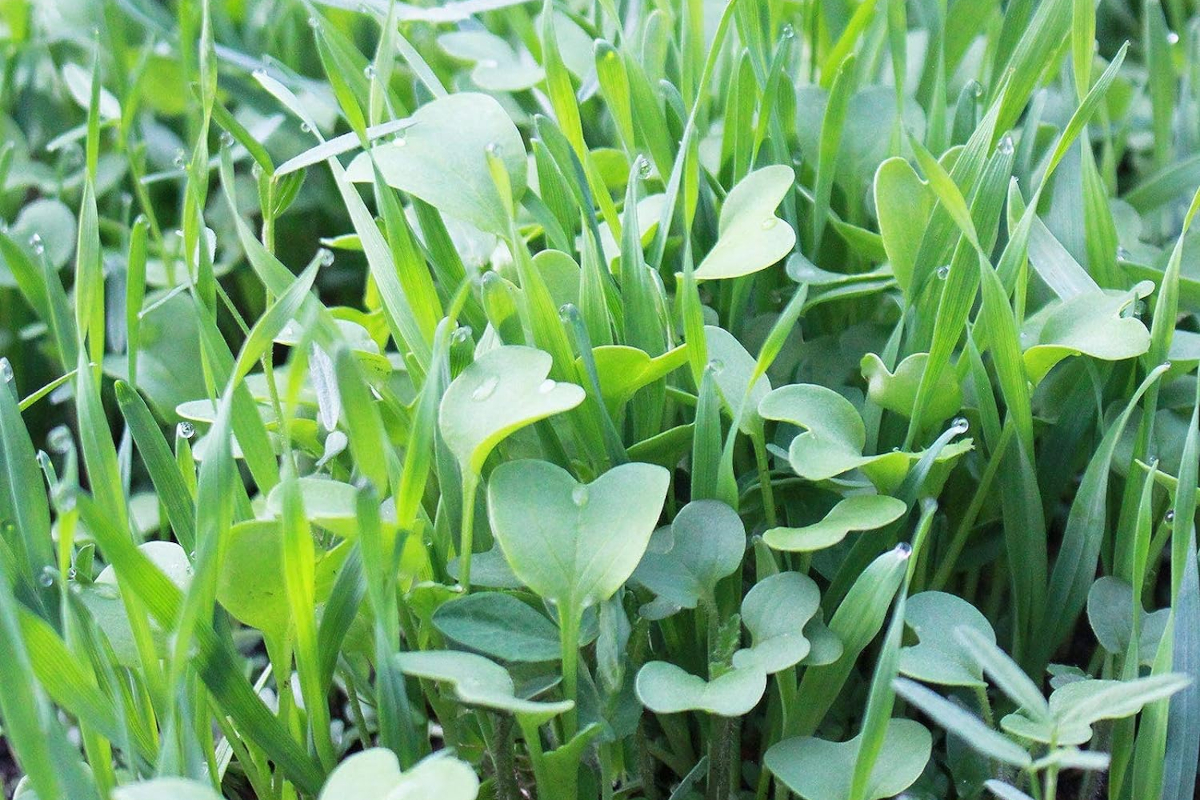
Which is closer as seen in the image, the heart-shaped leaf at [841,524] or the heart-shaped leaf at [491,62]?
the heart-shaped leaf at [841,524]

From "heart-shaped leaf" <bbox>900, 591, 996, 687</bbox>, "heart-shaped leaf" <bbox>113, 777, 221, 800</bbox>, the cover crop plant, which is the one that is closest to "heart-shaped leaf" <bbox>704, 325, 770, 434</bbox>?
the cover crop plant

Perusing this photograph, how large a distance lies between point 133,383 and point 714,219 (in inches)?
13.9

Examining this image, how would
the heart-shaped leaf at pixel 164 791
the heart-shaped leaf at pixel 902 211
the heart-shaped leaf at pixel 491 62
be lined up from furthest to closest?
the heart-shaped leaf at pixel 491 62
the heart-shaped leaf at pixel 902 211
the heart-shaped leaf at pixel 164 791

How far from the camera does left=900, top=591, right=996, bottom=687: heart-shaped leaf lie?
0.45 metres

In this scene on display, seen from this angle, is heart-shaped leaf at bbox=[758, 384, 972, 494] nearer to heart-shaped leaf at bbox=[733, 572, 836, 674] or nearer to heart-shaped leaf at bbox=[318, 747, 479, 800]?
heart-shaped leaf at bbox=[733, 572, 836, 674]

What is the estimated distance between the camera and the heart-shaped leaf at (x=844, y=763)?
446mm

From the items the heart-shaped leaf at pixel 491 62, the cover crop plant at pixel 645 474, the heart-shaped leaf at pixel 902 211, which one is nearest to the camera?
the cover crop plant at pixel 645 474

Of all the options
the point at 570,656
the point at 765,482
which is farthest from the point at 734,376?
the point at 570,656

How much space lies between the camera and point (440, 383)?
0.49 m

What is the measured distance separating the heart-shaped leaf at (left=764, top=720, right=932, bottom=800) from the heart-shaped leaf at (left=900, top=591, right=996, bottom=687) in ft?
0.09

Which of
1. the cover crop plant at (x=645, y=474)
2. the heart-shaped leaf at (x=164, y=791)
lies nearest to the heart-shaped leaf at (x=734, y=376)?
the cover crop plant at (x=645, y=474)

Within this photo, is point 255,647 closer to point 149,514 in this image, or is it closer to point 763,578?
point 149,514

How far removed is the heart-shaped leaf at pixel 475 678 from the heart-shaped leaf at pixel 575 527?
0.13 feet

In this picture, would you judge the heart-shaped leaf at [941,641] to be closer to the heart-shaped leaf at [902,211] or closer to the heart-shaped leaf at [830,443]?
the heart-shaped leaf at [830,443]
